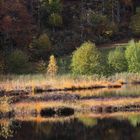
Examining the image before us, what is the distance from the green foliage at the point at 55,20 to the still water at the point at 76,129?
176ft

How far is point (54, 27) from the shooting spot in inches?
3893

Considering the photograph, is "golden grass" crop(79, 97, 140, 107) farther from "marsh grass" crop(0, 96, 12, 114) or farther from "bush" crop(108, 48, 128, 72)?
"bush" crop(108, 48, 128, 72)

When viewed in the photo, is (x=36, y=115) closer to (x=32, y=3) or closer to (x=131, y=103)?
(x=131, y=103)

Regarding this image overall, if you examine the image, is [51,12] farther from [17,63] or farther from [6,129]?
[6,129]

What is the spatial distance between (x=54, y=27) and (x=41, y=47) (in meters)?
11.0

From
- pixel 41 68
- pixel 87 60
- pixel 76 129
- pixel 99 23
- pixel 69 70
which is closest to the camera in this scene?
pixel 76 129

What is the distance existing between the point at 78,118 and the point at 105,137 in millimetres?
7931

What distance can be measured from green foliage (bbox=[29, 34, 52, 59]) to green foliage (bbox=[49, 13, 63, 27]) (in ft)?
Answer: 27.0

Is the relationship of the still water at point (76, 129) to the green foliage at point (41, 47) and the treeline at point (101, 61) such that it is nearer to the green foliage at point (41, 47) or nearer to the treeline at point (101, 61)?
the treeline at point (101, 61)

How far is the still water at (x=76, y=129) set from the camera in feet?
123

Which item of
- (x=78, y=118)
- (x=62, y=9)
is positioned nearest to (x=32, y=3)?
(x=62, y=9)

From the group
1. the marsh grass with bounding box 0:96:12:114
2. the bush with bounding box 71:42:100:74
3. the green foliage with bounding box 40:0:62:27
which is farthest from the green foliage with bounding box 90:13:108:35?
the marsh grass with bounding box 0:96:12:114

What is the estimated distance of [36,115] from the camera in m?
46.6

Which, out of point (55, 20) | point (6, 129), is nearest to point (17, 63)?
point (55, 20)
